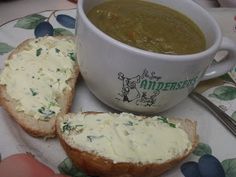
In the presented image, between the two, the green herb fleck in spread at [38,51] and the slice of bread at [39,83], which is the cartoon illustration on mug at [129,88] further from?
the green herb fleck in spread at [38,51]

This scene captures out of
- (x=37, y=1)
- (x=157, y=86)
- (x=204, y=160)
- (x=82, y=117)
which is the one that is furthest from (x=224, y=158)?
(x=37, y=1)

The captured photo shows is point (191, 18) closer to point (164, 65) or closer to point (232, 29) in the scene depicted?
point (164, 65)

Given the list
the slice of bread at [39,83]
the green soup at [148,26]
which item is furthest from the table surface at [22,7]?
the green soup at [148,26]

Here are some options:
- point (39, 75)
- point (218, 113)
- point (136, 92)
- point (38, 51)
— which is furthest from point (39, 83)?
point (218, 113)

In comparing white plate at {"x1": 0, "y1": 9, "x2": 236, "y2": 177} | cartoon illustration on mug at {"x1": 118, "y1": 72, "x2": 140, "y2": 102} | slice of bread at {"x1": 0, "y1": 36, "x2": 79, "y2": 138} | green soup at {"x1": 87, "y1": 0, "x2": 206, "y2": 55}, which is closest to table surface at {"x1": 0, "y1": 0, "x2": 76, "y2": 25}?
white plate at {"x1": 0, "y1": 9, "x2": 236, "y2": 177}

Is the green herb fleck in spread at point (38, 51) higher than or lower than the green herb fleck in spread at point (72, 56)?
higher

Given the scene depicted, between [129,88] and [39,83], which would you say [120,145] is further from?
[39,83]
